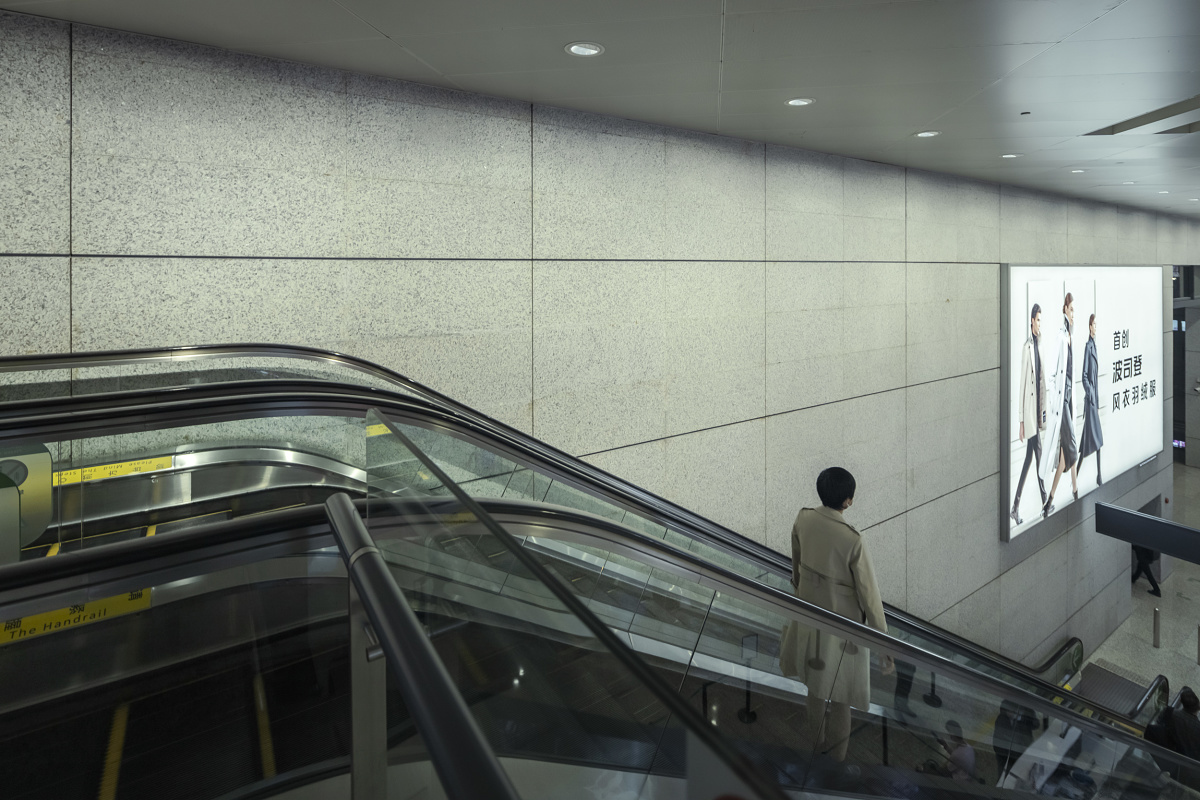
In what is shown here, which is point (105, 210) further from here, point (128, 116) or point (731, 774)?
point (731, 774)

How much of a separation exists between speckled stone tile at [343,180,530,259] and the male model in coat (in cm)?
778

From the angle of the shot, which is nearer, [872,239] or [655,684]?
[655,684]

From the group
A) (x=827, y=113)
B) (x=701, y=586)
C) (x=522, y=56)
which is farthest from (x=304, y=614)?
(x=827, y=113)

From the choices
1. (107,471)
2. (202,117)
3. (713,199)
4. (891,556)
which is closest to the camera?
(107,471)

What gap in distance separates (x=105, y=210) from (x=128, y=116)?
44cm

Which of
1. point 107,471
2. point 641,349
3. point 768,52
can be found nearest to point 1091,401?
point 641,349

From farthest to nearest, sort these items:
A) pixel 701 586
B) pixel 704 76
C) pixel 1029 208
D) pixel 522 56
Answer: pixel 1029 208 → pixel 704 76 → pixel 522 56 → pixel 701 586

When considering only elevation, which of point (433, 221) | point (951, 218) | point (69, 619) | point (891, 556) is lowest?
point (891, 556)

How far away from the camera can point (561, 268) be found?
4.67 metres

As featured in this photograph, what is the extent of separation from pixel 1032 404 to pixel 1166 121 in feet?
15.8

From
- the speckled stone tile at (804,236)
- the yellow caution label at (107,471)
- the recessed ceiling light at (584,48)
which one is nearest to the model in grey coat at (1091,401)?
the speckled stone tile at (804,236)

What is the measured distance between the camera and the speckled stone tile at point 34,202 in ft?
9.40

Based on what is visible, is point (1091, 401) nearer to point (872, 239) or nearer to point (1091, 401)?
point (1091, 401)

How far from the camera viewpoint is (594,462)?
15.9 feet
